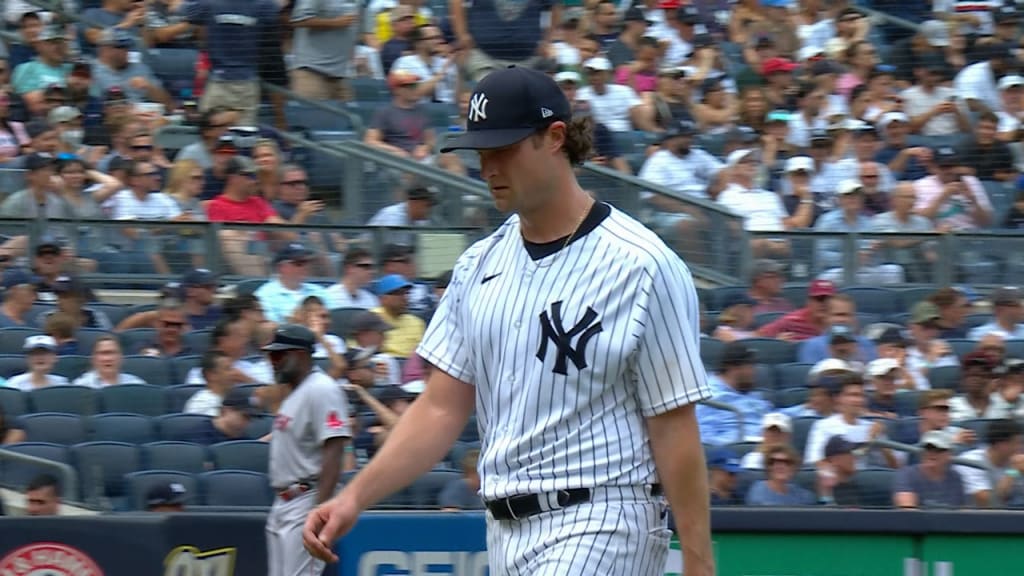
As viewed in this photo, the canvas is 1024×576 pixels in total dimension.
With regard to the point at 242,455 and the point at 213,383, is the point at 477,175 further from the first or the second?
the point at 242,455

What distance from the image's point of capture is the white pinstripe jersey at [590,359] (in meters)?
2.89

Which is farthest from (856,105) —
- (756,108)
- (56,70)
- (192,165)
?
(56,70)

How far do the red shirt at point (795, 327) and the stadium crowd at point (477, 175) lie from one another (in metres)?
0.01

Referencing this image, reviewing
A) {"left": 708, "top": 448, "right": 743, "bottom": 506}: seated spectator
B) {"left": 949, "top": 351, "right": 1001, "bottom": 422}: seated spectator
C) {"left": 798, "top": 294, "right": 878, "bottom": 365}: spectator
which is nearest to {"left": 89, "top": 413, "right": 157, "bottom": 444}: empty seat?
{"left": 708, "top": 448, "right": 743, "bottom": 506}: seated spectator

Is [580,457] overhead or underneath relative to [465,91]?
underneath

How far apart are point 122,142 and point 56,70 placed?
92 cm

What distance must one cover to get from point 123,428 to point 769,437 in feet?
9.34

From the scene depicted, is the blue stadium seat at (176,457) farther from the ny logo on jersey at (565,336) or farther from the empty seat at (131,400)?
the ny logo on jersey at (565,336)

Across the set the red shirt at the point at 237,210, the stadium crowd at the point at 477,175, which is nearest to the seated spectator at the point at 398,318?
the stadium crowd at the point at 477,175

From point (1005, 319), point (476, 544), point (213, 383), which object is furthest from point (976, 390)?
point (213, 383)

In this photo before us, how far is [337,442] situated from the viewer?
6254 mm

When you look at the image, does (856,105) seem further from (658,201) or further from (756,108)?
(658,201)

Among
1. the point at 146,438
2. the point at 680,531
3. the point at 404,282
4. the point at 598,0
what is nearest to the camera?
the point at 680,531

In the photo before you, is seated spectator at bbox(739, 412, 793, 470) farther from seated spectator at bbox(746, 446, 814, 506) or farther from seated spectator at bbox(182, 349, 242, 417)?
seated spectator at bbox(182, 349, 242, 417)
